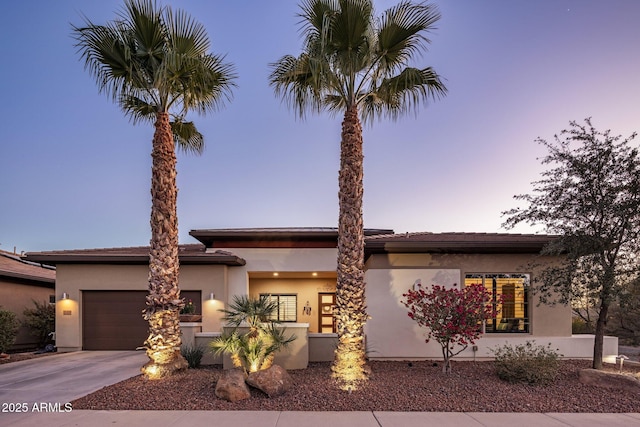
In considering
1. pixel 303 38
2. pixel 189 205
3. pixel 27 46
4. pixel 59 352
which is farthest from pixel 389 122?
pixel 189 205

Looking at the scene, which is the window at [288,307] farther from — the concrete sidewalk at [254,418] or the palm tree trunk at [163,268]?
the concrete sidewalk at [254,418]

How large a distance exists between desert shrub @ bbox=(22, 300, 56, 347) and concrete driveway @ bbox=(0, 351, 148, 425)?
2647 mm

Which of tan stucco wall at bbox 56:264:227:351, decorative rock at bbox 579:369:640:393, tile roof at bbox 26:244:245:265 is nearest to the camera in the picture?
decorative rock at bbox 579:369:640:393

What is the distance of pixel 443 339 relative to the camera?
349 inches

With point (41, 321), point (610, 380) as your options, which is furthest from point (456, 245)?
point (41, 321)

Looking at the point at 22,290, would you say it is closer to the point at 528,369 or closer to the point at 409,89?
the point at 409,89

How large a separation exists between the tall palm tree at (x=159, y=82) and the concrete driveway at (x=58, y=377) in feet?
4.73

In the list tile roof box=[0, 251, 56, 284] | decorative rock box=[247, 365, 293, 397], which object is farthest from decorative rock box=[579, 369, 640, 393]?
tile roof box=[0, 251, 56, 284]

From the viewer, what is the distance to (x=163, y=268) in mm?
8609

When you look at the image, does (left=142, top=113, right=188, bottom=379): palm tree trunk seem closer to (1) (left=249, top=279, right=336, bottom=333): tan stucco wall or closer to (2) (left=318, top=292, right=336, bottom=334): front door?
(1) (left=249, top=279, right=336, bottom=333): tan stucco wall

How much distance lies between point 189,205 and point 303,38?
2004 cm

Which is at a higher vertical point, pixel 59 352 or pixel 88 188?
pixel 88 188

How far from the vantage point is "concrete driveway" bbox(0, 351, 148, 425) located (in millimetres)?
6965

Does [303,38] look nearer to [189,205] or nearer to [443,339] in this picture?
[443,339]
